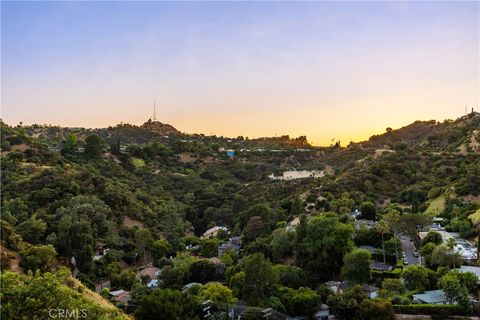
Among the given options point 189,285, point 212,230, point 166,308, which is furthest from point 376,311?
point 212,230

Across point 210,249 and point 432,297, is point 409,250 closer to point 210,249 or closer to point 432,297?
point 432,297

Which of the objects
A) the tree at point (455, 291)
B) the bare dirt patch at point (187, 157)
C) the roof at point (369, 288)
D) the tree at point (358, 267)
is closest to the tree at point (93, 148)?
the bare dirt patch at point (187, 157)

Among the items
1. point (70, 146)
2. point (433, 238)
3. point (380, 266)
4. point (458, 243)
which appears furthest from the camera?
point (70, 146)

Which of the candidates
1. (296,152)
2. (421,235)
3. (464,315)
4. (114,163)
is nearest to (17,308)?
(464,315)

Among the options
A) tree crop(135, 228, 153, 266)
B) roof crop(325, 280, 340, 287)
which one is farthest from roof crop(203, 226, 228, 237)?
roof crop(325, 280, 340, 287)

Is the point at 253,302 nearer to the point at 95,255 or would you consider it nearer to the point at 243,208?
the point at 95,255

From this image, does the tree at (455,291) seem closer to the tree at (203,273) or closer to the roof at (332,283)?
the roof at (332,283)

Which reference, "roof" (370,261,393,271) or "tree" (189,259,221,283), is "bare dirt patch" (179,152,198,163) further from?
"roof" (370,261,393,271)
